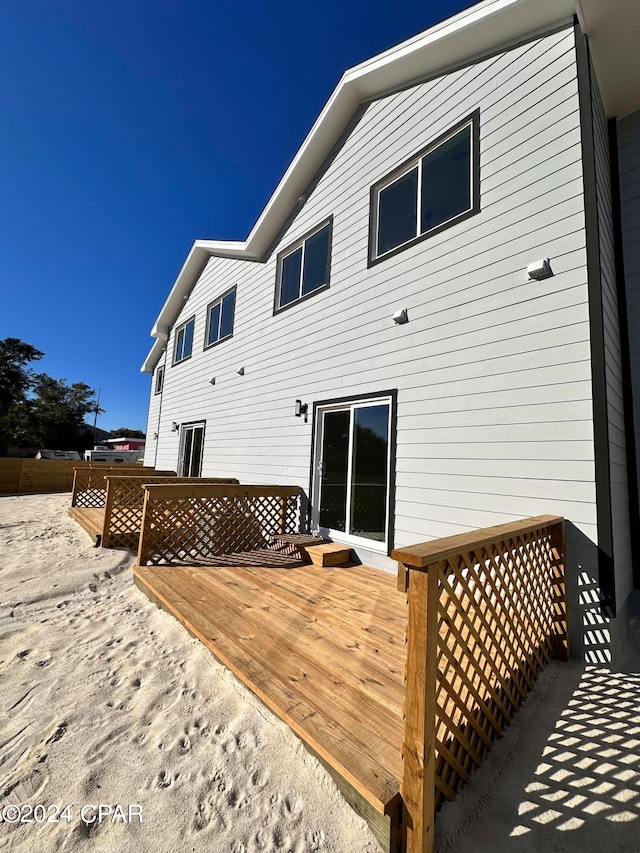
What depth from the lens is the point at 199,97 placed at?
7980mm

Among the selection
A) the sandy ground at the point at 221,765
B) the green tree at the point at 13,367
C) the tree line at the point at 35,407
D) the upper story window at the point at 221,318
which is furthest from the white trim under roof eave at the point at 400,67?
the green tree at the point at 13,367

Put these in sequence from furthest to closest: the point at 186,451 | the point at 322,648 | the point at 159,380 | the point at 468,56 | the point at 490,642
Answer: the point at 159,380 < the point at 186,451 < the point at 468,56 < the point at 322,648 < the point at 490,642

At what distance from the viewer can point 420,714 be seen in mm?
1388

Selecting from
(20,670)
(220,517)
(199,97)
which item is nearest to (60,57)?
(199,97)

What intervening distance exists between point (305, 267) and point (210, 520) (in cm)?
474

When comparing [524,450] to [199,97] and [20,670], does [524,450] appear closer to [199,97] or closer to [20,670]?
[20,670]

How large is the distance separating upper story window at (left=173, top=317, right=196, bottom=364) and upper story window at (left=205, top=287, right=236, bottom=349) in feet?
4.44

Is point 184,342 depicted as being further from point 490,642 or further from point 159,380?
point 490,642

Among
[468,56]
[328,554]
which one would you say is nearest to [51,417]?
[328,554]

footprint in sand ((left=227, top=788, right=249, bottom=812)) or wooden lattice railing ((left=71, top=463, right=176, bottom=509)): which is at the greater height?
wooden lattice railing ((left=71, top=463, right=176, bottom=509))

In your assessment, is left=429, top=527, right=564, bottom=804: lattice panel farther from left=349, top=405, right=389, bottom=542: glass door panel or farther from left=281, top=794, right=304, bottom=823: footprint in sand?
left=349, top=405, right=389, bottom=542: glass door panel

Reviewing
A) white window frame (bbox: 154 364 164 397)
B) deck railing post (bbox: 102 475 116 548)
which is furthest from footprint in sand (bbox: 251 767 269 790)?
white window frame (bbox: 154 364 164 397)

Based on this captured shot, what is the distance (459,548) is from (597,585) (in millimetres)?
2030

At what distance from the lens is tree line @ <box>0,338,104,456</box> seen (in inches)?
1117
